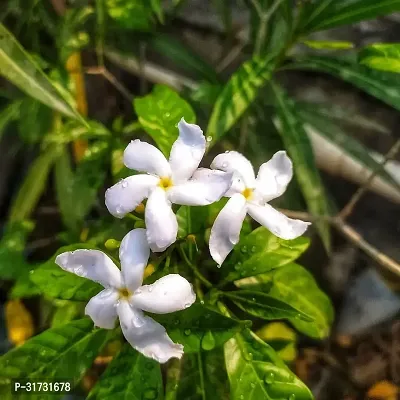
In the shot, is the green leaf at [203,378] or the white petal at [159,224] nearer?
the white petal at [159,224]

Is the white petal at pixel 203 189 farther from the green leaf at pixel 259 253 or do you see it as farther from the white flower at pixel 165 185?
the green leaf at pixel 259 253

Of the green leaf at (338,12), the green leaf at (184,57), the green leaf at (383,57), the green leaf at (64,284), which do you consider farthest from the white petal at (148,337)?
the green leaf at (184,57)

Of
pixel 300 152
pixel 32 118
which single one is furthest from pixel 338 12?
pixel 32 118

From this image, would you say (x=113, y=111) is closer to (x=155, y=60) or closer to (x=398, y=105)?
(x=155, y=60)

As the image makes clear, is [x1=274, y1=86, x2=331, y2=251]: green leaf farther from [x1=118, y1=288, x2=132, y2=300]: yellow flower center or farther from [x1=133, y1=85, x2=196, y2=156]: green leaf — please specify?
[x1=118, y1=288, x2=132, y2=300]: yellow flower center

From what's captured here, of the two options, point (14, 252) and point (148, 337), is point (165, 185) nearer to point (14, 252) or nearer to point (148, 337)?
point (148, 337)

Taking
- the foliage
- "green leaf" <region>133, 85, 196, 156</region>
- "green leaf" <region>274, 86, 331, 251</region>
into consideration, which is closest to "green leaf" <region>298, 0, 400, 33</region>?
the foliage
